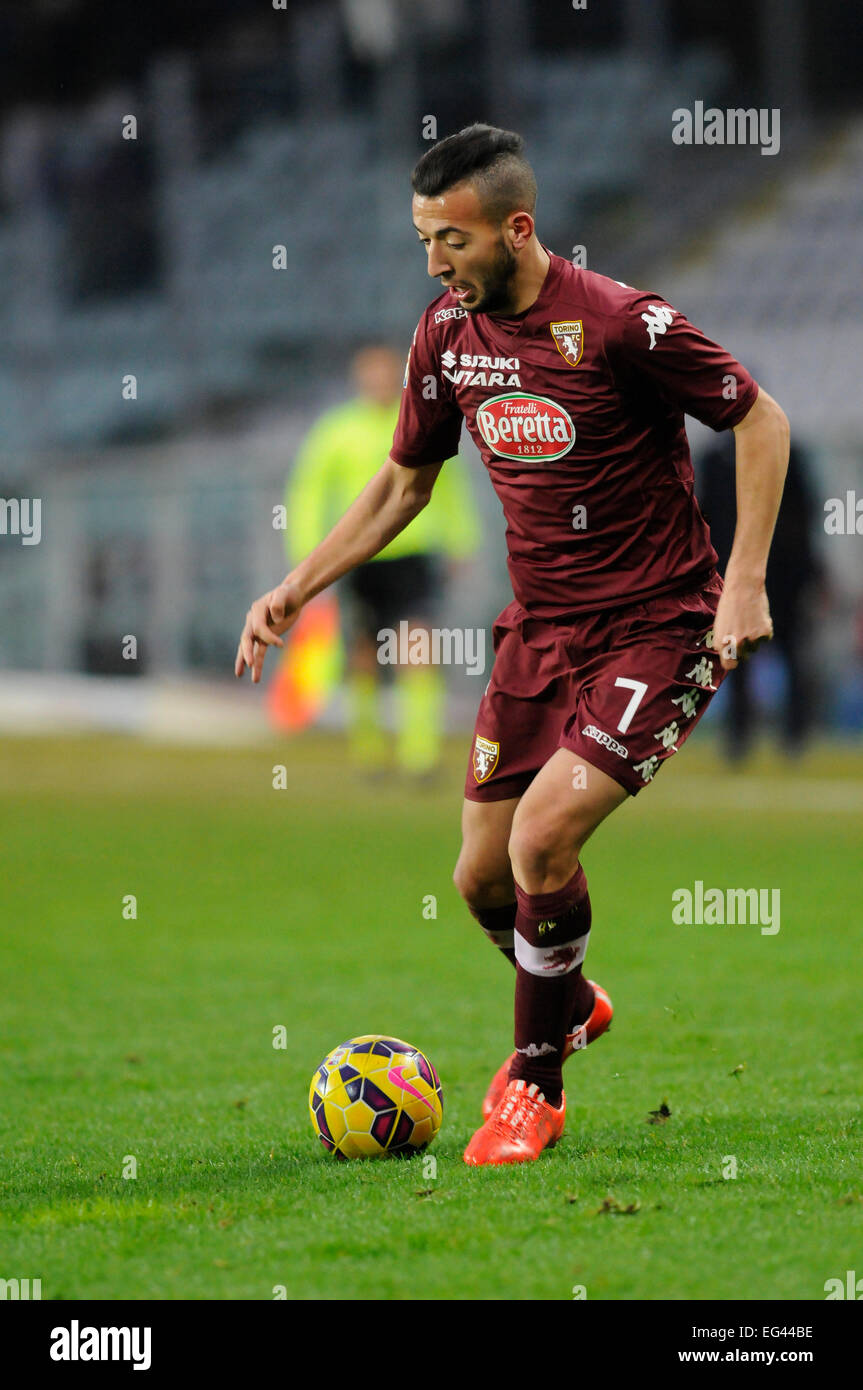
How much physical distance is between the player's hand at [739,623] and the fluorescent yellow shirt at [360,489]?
330 inches

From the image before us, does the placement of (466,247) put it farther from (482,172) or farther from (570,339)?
(570,339)

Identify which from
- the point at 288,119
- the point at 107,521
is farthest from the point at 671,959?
the point at 288,119

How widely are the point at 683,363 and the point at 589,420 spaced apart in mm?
228

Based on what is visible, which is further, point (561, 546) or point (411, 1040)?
point (411, 1040)

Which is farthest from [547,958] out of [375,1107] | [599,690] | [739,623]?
[739,623]

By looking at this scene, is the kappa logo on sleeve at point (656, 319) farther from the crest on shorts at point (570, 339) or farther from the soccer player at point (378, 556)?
the soccer player at point (378, 556)

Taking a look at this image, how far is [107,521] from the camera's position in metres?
21.7

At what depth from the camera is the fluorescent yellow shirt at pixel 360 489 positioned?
11820mm

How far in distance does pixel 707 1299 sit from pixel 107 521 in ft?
65.0

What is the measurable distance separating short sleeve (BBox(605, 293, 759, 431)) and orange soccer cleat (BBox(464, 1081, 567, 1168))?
1.39 metres

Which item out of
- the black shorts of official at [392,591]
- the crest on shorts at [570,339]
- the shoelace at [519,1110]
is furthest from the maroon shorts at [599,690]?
the black shorts of official at [392,591]

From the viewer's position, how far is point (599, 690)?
3611 mm

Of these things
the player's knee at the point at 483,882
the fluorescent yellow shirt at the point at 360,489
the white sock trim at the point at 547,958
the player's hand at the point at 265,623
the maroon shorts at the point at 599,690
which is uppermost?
the fluorescent yellow shirt at the point at 360,489

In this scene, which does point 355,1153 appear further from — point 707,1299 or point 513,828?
point 707,1299
